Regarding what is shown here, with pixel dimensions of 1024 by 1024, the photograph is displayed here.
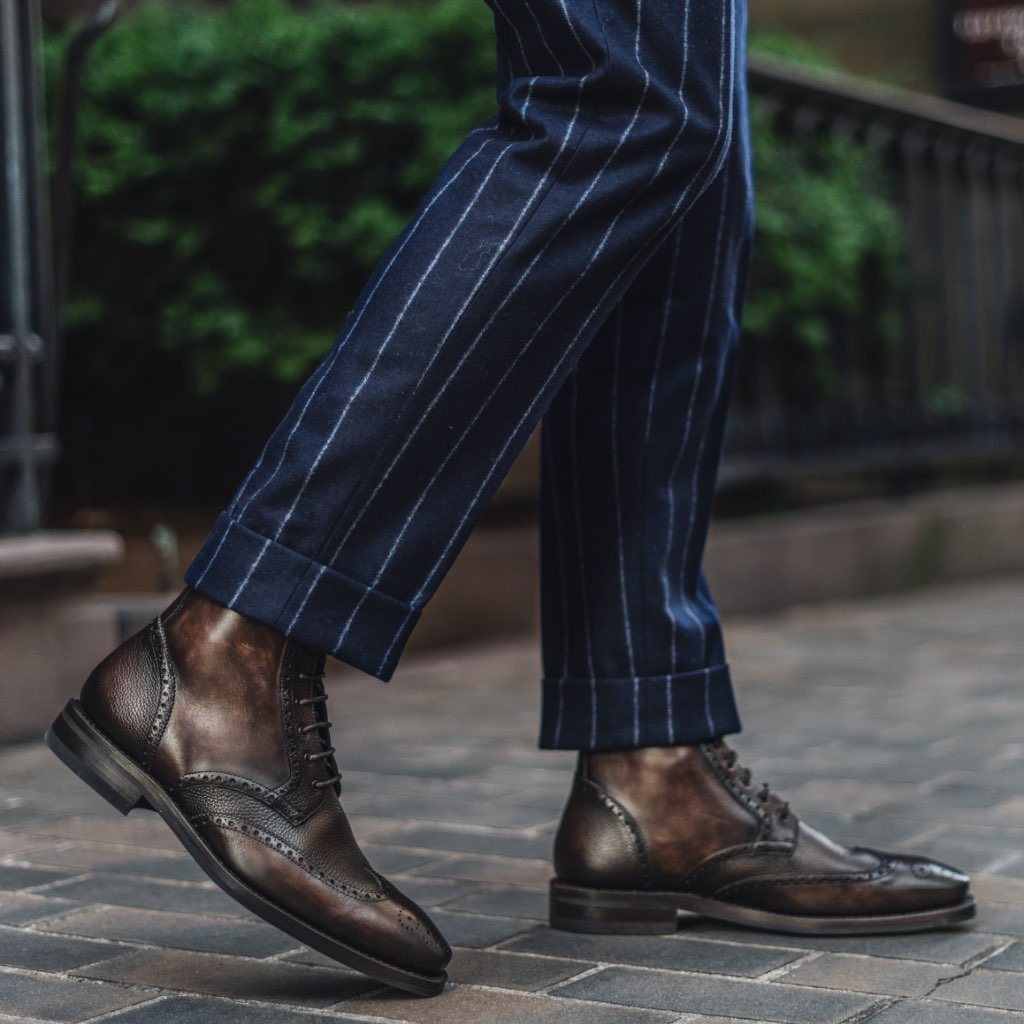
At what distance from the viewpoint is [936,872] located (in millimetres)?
1853

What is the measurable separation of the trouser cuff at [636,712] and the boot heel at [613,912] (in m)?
0.15

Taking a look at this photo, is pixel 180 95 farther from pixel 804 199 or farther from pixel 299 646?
pixel 299 646

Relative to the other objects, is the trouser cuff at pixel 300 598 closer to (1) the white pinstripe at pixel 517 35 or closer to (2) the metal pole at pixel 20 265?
(1) the white pinstripe at pixel 517 35

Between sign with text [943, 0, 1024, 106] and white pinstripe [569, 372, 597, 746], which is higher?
sign with text [943, 0, 1024, 106]

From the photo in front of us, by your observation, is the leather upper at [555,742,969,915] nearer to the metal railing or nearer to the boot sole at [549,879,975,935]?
the boot sole at [549,879,975,935]

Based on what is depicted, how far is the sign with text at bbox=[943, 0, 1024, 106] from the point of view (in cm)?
809

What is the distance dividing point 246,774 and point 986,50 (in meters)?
7.37

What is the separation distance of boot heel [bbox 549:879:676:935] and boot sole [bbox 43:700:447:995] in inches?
10.5

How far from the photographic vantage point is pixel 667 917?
1.84 metres

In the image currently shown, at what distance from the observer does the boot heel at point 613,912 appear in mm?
1822

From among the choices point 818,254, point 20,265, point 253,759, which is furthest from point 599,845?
point 818,254

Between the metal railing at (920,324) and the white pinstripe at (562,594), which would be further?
the metal railing at (920,324)

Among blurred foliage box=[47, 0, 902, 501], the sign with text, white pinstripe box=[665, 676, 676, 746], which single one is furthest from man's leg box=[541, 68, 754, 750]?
the sign with text

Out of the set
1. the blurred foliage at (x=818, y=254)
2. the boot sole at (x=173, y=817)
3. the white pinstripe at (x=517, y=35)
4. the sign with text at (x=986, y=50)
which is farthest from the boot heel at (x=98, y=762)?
the sign with text at (x=986, y=50)
